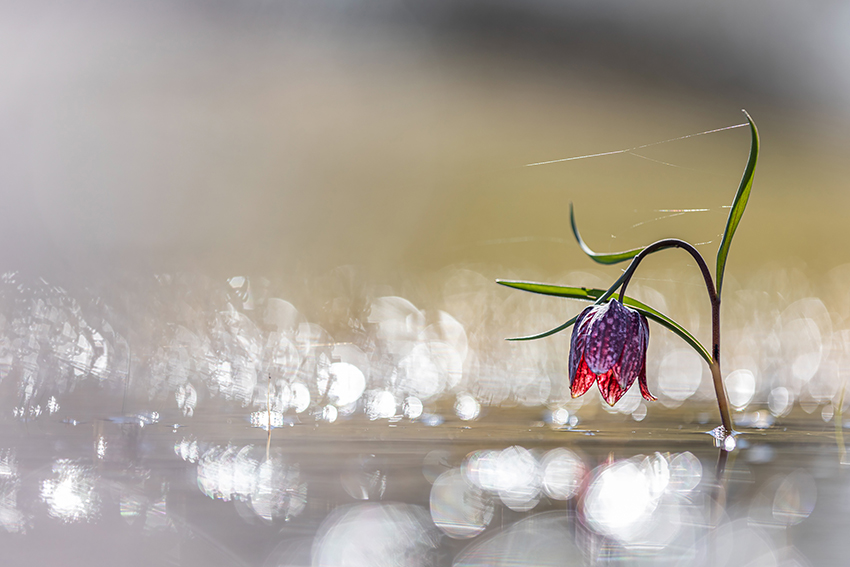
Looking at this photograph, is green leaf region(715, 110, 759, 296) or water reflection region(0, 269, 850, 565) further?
green leaf region(715, 110, 759, 296)

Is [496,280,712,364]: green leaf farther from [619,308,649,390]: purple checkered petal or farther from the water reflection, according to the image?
the water reflection

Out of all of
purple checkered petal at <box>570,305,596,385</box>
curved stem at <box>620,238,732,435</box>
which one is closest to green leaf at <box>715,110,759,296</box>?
curved stem at <box>620,238,732,435</box>

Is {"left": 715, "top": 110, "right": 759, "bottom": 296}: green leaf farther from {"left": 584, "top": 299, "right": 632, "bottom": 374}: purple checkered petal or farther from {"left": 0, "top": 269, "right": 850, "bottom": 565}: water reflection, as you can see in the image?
{"left": 0, "top": 269, "right": 850, "bottom": 565}: water reflection

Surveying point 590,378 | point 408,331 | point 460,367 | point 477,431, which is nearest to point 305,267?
point 408,331

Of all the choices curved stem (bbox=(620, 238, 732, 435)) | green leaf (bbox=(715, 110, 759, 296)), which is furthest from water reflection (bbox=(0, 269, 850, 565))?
green leaf (bbox=(715, 110, 759, 296))

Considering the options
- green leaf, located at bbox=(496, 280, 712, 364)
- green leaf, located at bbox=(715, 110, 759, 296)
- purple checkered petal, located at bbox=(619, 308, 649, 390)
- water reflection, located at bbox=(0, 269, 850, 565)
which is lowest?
water reflection, located at bbox=(0, 269, 850, 565)

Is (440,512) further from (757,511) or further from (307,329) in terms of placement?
(307,329)

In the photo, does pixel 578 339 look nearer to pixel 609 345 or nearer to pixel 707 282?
pixel 609 345

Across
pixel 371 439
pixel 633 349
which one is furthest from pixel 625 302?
pixel 371 439

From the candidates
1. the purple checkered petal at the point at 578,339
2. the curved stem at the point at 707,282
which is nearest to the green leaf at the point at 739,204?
the curved stem at the point at 707,282

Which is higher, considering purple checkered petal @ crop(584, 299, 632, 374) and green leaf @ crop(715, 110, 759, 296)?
green leaf @ crop(715, 110, 759, 296)
